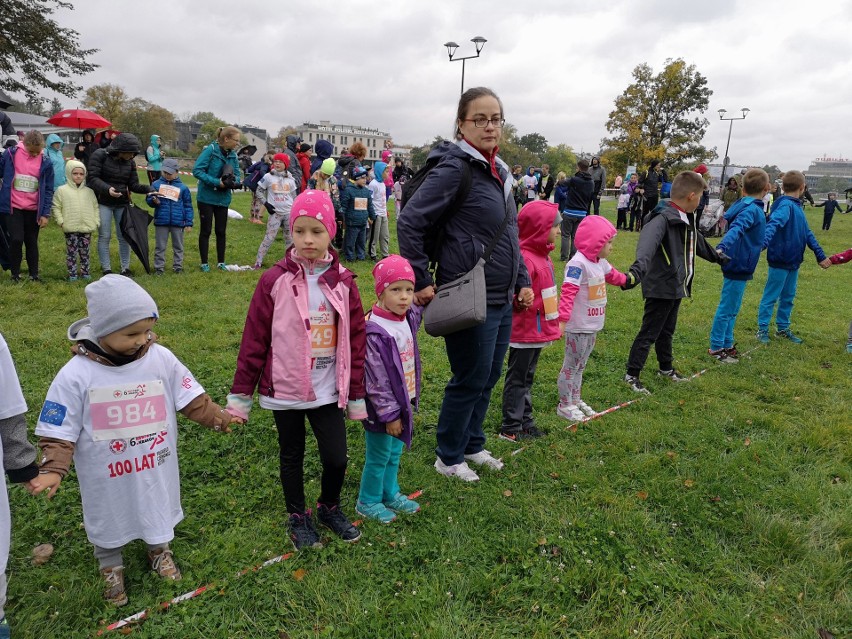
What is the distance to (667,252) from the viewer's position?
5402 mm

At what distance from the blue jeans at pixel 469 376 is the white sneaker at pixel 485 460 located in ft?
0.38

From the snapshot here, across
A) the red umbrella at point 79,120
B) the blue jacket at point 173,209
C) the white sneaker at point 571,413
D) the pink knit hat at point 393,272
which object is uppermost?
the red umbrella at point 79,120

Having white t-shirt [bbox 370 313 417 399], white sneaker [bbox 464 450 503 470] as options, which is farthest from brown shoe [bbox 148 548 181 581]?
white sneaker [bbox 464 450 503 470]

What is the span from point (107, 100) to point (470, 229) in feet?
253

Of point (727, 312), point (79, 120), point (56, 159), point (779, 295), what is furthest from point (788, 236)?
point (79, 120)

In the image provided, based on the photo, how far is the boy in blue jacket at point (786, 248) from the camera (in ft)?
23.3

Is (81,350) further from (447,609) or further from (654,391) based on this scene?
(654,391)

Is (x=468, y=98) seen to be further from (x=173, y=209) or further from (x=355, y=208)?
(x=355, y=208)

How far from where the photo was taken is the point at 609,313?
8.41 metres

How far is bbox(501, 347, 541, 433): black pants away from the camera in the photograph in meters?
4.40

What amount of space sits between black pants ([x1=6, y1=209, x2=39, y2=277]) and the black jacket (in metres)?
7.99

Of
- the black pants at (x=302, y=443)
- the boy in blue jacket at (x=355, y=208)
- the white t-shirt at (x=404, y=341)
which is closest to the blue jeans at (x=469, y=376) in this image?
the white t-shirt at (x=404, y=341)

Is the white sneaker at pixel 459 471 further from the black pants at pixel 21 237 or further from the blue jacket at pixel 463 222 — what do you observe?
the black pants at pixel 21 237

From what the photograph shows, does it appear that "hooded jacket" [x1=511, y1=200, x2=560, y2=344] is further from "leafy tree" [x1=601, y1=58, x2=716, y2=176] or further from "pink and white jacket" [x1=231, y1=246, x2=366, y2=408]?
"leafy tree" [x1=601, y1=58, x2=716, y2=176]
